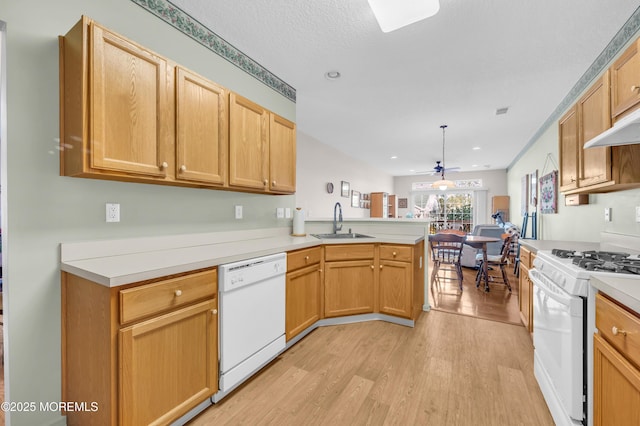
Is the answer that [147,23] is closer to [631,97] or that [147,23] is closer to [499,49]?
[499,49]

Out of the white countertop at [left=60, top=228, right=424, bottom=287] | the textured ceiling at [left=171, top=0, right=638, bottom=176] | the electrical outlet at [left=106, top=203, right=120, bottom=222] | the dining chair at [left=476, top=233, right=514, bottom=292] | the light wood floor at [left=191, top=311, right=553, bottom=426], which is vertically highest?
the textured ceiling at [left=171, top=0, right=638, bottom=176]

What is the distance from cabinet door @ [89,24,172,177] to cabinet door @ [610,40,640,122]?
2.63m

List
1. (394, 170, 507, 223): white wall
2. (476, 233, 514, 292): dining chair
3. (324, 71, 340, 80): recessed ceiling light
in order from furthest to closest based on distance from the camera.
→ (394, 170, 507, 223): white wall
(476, 233, 514, 292): dining chair
(324, 71, 340, 80): recessed ceiling light

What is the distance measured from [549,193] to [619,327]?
3833 mm

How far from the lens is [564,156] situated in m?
2.44

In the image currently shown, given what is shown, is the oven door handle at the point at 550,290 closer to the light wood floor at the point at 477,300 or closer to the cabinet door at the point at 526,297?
the cabinet door at the point at 526,297

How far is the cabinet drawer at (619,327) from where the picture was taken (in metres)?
0.92

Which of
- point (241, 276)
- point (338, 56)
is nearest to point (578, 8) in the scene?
point (338, 56)

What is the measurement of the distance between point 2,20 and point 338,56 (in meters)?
2.14

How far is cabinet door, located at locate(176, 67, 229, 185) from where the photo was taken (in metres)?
1.76

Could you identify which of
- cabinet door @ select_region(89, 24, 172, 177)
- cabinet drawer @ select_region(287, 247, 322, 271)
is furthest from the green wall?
cabinet drawer @ select_region(287, 247, 322, 271)

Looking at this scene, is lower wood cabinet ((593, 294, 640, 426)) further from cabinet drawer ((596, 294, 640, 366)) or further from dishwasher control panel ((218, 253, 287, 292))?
dishwasher control panel ((218, 253, 287, 292))

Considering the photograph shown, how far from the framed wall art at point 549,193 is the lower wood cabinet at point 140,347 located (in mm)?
4503

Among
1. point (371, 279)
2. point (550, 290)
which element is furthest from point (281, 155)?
point (550, 290)
